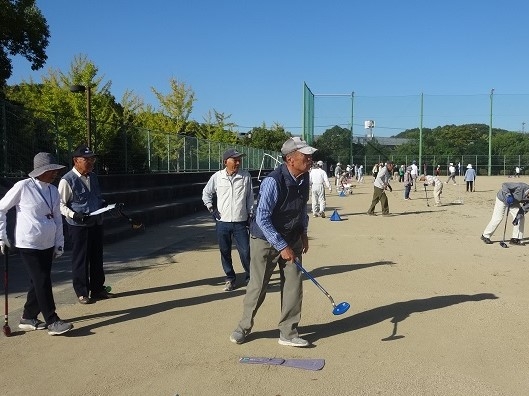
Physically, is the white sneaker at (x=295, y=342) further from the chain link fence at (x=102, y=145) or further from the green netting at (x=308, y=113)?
the green netting at (x=308, y=113)

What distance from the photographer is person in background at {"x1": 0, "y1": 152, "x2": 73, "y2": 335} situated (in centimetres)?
495

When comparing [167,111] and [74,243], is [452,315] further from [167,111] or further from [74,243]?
[167,111]

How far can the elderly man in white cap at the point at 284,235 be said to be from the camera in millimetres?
4625

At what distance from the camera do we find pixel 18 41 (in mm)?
24188

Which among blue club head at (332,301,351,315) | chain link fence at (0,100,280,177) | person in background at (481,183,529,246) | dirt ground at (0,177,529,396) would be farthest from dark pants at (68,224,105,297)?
person in background at (481,183,529,246)

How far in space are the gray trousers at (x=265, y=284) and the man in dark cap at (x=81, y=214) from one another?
238 centimetres

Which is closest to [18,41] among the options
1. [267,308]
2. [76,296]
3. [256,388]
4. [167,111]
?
[167,111]

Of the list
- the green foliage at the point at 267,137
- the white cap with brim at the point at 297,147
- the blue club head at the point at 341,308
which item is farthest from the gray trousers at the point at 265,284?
the green foliage at the point at 267,137

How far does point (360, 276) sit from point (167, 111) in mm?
34112

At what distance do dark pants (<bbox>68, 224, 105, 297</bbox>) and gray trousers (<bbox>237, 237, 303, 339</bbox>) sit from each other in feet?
7.78

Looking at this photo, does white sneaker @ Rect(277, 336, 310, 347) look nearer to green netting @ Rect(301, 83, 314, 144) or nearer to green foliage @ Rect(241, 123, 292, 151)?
green netting @ Rect(301, 83, 314, 144)

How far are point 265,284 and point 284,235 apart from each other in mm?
514

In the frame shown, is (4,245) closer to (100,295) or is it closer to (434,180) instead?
A: (100,295)

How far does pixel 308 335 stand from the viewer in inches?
204
